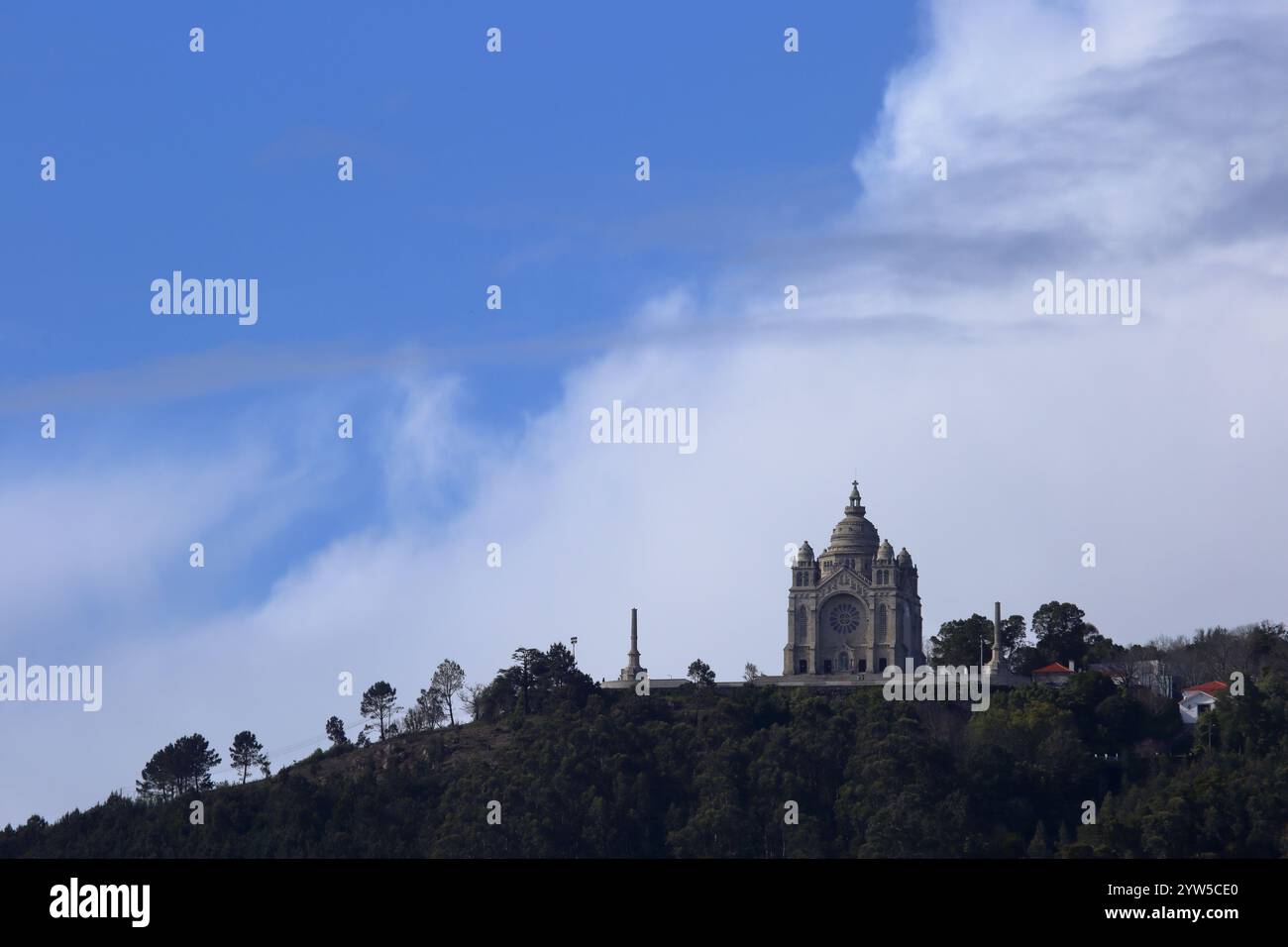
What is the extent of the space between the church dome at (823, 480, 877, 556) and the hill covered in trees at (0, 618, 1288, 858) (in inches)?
671

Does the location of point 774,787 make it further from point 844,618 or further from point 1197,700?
point 1197,700

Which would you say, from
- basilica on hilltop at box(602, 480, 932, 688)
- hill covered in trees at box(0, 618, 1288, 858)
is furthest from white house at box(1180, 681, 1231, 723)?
basilica on hilltop at box(602, 480, 932, 688)

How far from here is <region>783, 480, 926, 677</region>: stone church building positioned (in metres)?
158

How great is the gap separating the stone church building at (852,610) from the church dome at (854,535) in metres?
0.07

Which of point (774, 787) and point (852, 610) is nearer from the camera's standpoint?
point (774, 787)

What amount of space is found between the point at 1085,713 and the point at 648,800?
26.7 m

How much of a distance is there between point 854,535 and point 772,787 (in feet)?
110

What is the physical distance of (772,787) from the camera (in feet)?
439

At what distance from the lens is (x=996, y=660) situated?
148875 millimetres

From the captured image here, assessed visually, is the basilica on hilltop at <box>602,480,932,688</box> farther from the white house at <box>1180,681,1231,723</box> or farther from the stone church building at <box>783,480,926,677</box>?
the white house at <box>1180,681,1231,723</box>

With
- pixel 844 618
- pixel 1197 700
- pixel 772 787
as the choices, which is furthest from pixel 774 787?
pixel 1197 700
